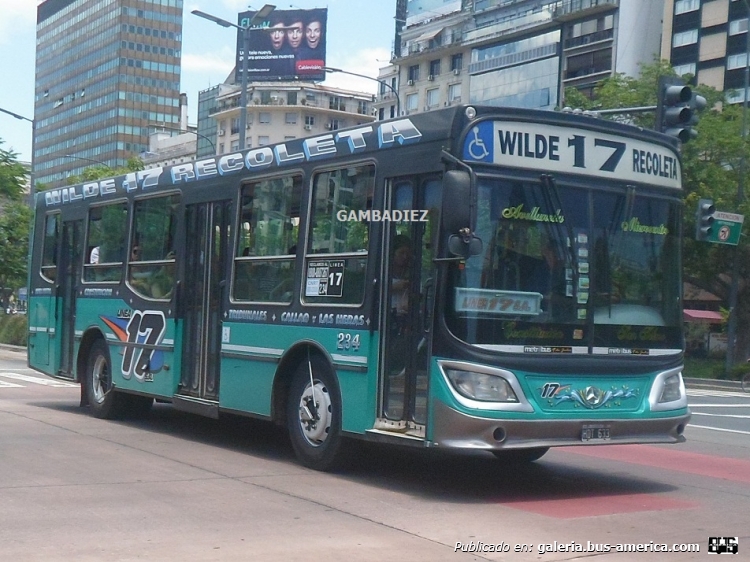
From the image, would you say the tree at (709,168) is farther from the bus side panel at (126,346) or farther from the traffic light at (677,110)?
the bus side panel at (126,346)

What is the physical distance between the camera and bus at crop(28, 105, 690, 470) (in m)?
8.70

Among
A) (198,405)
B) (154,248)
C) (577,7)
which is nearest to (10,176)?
(154,248)

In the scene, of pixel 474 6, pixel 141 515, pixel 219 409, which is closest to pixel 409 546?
pixel 141 515

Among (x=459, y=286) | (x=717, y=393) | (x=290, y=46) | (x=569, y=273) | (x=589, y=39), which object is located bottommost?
(x=717, y=393)

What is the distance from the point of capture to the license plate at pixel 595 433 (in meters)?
8.98

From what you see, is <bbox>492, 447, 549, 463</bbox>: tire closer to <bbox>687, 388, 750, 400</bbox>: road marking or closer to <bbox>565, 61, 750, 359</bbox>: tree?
<bbox>687, 388, 750, 400</bbox>: road marking

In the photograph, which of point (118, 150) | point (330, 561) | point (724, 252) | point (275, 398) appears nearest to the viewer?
point (330, 561)

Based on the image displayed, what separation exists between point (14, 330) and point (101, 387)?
32198 mm

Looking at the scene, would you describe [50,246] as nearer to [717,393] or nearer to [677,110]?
[677,110]

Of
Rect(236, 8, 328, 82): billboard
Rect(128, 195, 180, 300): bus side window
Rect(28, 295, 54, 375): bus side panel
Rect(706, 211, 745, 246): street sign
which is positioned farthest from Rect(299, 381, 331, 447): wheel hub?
Rect(236, 8, 328, 82): billboard

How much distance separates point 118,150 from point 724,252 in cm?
11879

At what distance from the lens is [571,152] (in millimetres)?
9234

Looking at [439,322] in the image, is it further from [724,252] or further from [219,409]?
[724,252]

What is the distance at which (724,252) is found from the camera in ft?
128
